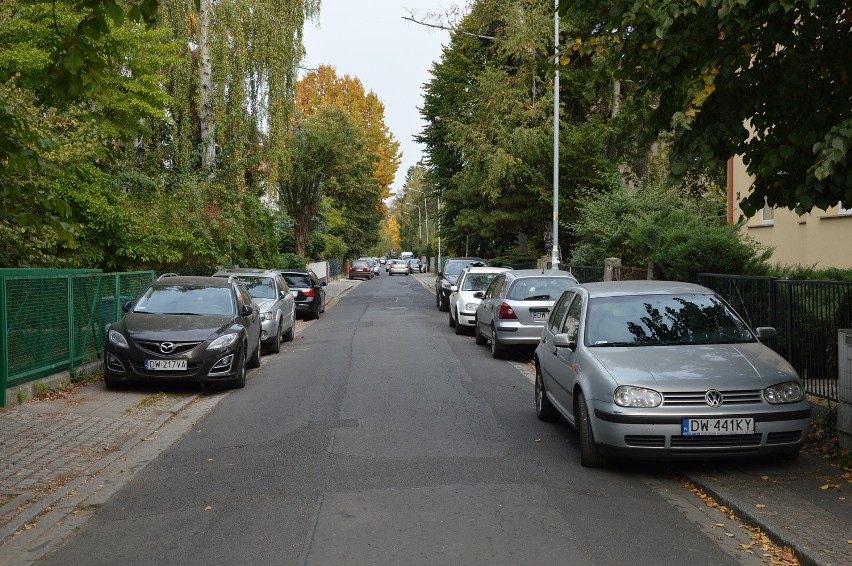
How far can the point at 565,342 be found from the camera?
8.64 m

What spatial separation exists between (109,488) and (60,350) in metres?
6.31

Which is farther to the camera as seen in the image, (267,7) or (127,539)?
(267,7)

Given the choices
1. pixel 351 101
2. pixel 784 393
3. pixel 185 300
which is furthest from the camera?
pixel 351 101

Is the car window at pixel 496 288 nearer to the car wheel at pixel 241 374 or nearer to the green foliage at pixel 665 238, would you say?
the green foliage at pixel 665 238

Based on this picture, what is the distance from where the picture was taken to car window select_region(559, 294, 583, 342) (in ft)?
29.2

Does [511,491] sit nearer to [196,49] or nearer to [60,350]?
[60,350]

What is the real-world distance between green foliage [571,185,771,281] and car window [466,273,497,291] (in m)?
2.96

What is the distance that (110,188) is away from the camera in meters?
20.3

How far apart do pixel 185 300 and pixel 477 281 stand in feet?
36.7

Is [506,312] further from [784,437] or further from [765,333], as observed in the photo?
[784,437]

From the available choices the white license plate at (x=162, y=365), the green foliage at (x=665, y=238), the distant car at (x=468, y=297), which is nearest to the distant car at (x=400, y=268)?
the green foliage at (x=665, y=238)

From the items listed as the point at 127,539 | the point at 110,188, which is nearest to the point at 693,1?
the point at 127,539

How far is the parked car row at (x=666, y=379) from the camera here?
7207mm

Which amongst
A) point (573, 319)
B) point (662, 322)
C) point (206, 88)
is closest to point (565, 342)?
point (573, 319)
